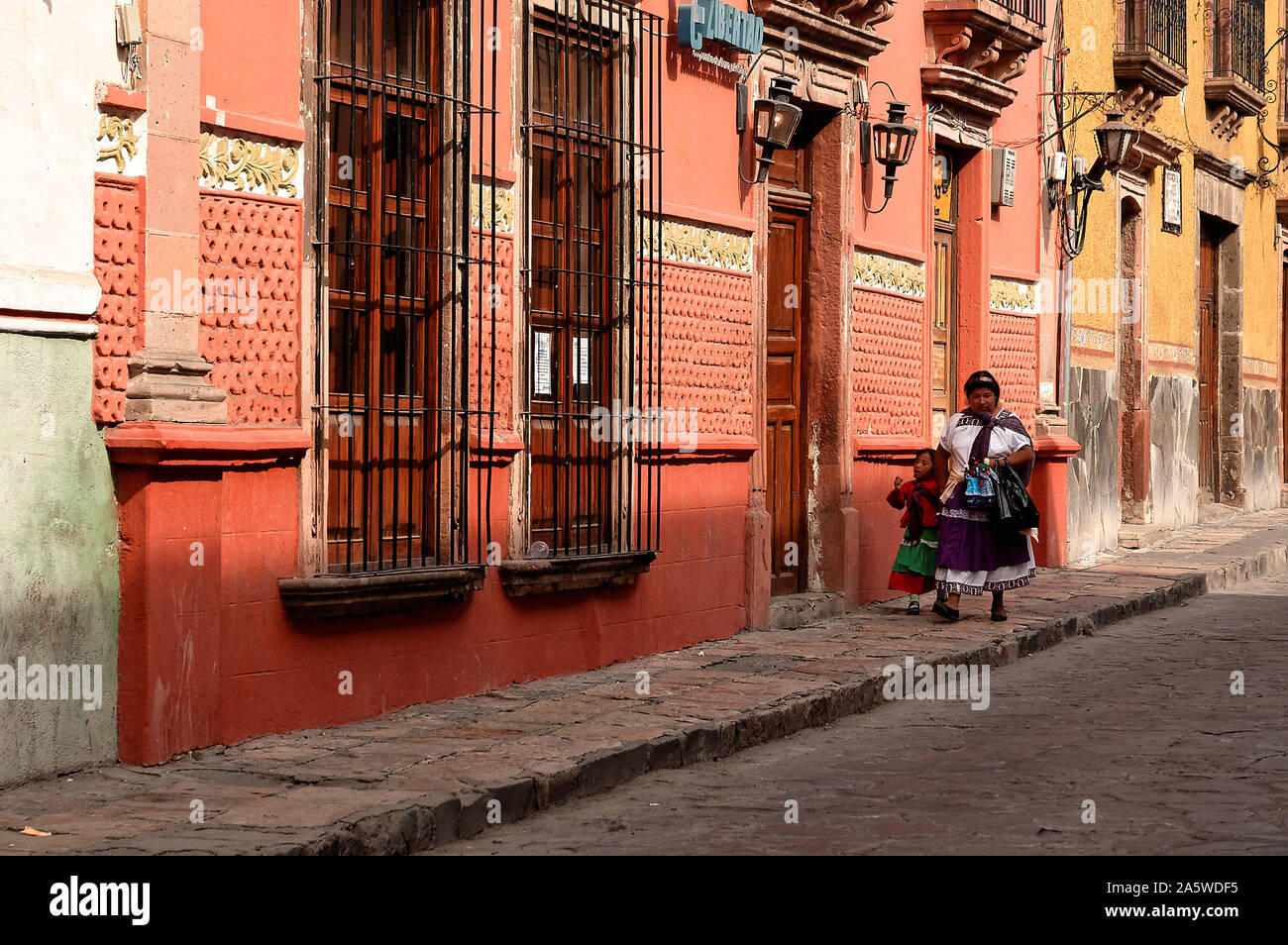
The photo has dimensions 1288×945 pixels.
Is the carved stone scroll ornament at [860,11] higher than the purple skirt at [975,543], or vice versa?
the carved stone scroll ornament at [860,11]

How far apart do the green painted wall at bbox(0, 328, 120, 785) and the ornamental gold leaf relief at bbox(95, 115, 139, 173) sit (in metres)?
0.75

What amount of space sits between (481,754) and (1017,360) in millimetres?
10643

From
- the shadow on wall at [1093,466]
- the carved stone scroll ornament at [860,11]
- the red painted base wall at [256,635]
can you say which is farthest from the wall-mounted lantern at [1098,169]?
the red painted base wall at [256,635]

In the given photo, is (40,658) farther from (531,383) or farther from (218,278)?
(531,383)

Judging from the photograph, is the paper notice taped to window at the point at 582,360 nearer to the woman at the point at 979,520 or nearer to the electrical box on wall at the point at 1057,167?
the woman at the point at 979,520

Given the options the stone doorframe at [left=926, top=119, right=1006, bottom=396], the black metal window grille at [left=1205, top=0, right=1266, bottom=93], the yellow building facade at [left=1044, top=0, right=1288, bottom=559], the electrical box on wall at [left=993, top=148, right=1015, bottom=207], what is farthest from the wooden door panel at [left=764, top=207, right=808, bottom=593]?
the black metal window grille at [left=1205, top=0, right=1266, bottom=93]

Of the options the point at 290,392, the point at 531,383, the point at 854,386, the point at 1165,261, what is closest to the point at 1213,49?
the point at 1165,261

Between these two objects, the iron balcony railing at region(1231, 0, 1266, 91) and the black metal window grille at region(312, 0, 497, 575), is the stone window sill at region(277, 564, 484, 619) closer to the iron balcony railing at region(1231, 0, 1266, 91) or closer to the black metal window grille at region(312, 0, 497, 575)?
the black metal window grille at region(312, 0, 497, 575)

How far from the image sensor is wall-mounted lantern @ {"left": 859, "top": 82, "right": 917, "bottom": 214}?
44.8 feet

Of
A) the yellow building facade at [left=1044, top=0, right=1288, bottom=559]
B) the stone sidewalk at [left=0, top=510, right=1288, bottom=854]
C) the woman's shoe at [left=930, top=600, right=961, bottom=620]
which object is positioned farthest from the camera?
the yellow building facade at [left=1044, top=0, right=1288, bottom=559]

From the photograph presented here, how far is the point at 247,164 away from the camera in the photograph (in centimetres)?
788

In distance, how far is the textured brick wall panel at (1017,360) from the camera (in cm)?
1659

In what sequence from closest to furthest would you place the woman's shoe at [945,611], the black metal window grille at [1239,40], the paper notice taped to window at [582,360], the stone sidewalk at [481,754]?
the stone sidewalk at [481,754]
the paper notice taped to window at [582,360]
the woman's shoe at [945,611]
the black metal window grille at [1239,40]

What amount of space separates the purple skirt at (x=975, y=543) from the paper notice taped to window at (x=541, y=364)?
3671 millimetres
